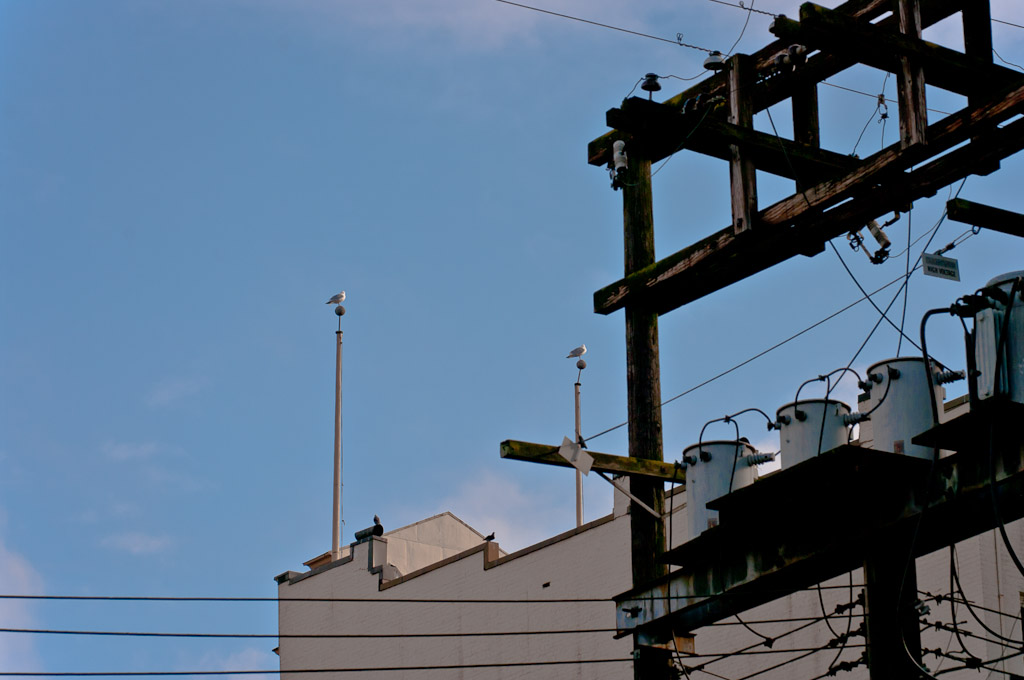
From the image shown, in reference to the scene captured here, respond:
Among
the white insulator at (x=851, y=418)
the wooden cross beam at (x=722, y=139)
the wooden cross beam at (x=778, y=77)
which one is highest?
the wooden cross beam at (x=778, y=77)

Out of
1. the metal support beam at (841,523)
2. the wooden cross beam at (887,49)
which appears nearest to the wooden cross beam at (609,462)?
the metal support beam at (841,523)

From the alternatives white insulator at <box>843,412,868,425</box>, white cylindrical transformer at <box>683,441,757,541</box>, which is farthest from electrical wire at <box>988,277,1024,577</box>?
white cylindrical transformer at <box>683,441,757,541</box>

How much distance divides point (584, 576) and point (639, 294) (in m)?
17.1

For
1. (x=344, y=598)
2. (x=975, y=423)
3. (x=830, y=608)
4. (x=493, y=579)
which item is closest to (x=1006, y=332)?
(x=975, y=423)

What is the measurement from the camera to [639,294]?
544 inches

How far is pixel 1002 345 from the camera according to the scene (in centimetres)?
1086

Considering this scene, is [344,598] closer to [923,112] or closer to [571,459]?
[571,459]

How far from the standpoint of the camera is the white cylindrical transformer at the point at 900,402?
11.9 metres

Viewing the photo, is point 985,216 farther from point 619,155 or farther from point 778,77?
point 619,155

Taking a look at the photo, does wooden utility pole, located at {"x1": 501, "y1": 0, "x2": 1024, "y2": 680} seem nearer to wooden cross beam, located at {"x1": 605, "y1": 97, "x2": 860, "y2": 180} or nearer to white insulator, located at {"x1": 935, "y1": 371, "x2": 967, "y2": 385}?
wooden cross beam, located at {"x1": 605, "y1": 97, "x2": 860, "y2": 180}

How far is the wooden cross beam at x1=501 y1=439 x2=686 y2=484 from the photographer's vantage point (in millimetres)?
13258

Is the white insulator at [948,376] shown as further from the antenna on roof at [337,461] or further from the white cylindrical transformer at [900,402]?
the antenna on roof at [337,461]

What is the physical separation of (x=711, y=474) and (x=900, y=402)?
1.74 metres

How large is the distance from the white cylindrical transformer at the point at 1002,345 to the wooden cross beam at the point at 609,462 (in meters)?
2.98
